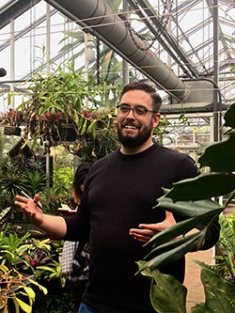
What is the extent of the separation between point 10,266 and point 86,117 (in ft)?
3.74

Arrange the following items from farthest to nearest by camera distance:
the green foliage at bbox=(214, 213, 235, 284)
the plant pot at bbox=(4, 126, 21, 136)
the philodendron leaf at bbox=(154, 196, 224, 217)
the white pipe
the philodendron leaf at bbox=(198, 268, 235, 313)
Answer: the plant pot at bbox=(4, 126, 21, 136)
the white pipe
the green foliage at bbox=(214, 213, 235, 284)
the philodendron leaf at bbox=(198, 268, 235, 313)
the philodendron leaf at bbox=(154, 196, 224, 217)

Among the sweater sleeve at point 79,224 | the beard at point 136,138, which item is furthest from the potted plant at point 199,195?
the sweater sleeve at point 79,224

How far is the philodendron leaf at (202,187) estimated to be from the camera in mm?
382

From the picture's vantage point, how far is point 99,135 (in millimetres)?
3188

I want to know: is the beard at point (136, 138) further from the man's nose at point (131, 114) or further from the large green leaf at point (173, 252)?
the large green leaf at point (173, 252)

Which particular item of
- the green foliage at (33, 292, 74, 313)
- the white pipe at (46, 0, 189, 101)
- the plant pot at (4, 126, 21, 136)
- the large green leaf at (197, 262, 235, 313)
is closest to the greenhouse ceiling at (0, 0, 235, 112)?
the white pipe at (46, 0, 189, 101)

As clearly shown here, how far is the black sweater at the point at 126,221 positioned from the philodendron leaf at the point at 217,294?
0.50 m

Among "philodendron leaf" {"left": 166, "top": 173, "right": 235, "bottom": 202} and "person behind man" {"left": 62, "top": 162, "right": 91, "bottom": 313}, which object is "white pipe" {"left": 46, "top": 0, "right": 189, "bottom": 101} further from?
"philodendron leaf" {"left": 166, "top": 173, "right": 235, "bottom": 202}

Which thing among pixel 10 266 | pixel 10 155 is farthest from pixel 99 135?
pixel 10 266

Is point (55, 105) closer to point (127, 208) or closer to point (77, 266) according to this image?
point (77, 266)

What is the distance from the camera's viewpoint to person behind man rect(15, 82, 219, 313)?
119 centimetres

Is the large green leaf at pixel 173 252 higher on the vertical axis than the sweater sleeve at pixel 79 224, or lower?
higher

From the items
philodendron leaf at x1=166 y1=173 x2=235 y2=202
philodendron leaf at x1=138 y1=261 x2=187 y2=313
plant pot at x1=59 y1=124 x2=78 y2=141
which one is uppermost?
plant pot at x1=59 y1=124 x2=78 y2=141

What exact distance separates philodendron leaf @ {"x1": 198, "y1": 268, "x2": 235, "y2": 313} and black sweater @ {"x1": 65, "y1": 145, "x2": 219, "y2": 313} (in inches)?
19.8
